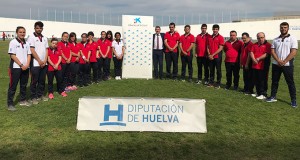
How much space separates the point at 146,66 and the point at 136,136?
634 cm

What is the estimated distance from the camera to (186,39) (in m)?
9.78

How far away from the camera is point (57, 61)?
7516mm

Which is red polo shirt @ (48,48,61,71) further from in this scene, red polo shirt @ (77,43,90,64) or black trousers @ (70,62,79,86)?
red polo shirt @ (77,43,90,64)

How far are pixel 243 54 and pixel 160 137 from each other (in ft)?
15.4

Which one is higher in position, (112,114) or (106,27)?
(106,27)

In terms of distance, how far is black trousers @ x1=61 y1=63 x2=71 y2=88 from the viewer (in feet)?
26.9

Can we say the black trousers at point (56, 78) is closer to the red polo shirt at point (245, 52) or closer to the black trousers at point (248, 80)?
the red polo shirt at point (245, 52)

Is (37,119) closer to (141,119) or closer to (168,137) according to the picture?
(141,119)

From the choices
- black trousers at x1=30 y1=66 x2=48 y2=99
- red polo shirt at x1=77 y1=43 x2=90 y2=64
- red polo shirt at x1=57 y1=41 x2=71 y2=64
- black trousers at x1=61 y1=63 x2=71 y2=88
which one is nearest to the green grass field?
black trousers at x1=30 y1=66 x2=48 y2=99

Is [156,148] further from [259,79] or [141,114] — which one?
[259,79]

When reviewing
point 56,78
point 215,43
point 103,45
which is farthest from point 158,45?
point 56,78

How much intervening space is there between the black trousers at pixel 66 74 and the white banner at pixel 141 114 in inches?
139

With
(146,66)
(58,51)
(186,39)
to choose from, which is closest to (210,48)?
(186,39)

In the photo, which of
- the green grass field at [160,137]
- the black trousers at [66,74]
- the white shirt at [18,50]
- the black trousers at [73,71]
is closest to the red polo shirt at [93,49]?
the black trousers at [73,71]
